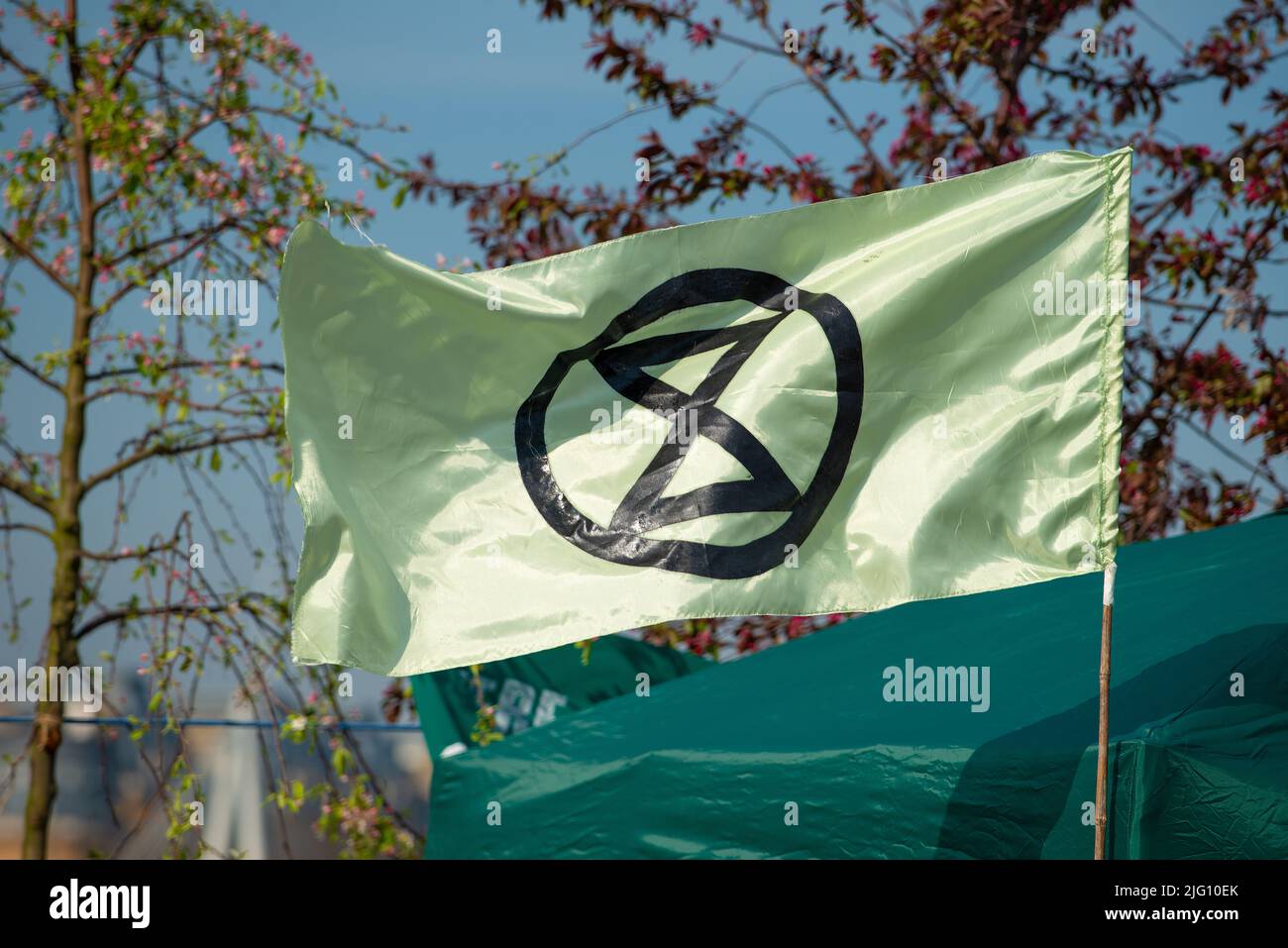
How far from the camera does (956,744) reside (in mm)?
4094

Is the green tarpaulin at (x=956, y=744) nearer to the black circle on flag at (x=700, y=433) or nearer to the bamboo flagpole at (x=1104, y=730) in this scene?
the bamboo flagpole at (x=1104, y=730)

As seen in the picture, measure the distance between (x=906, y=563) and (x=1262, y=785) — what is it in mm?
1047

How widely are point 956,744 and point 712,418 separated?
3.79ft

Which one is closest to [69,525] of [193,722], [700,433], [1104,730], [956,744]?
[193,722]

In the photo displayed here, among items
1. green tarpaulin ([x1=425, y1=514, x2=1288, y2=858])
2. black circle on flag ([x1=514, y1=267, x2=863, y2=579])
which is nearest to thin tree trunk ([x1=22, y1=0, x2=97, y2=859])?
green tarpaulin ([x1=425, y1=514, x2=1288, y2=858])

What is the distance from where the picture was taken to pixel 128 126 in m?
6.79

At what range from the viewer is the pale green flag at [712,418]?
384 centimetres

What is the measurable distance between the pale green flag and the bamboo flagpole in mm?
155

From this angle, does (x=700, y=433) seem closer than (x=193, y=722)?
Yes

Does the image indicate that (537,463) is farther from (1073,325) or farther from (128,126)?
(128,126)

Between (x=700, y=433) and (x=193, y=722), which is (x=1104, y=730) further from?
(x=193, y=722)

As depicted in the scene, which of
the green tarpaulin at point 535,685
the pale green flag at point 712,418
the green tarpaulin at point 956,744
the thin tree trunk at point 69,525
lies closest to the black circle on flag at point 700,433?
the pale green flag at point 712,418

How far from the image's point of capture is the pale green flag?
12.6ft

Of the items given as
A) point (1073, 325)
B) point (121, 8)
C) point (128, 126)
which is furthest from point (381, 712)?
point (1073, 325)
